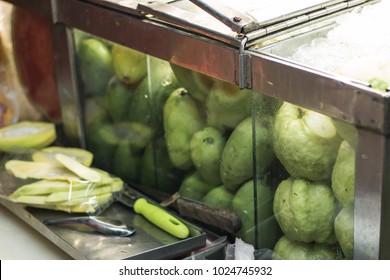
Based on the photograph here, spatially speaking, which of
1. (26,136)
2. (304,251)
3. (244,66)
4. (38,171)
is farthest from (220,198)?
(26,136)

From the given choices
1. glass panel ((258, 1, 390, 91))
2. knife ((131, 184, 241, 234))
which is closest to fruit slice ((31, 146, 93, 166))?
knife ((131, 184, 241, 234))

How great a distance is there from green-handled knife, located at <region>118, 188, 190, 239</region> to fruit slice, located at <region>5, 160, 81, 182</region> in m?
0.13

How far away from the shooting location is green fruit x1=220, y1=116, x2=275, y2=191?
155 centimetres

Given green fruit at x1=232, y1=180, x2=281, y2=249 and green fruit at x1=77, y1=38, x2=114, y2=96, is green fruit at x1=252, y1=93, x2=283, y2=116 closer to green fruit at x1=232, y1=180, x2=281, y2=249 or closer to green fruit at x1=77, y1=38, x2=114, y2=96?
green fruit at x1=232, y1=180, x2=281, y2=249

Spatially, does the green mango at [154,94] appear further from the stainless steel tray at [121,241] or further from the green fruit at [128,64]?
the stainless steel tray at [121,241]

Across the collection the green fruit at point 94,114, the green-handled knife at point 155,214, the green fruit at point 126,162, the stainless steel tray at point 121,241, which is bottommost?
the stainless steel tray at point 121,241

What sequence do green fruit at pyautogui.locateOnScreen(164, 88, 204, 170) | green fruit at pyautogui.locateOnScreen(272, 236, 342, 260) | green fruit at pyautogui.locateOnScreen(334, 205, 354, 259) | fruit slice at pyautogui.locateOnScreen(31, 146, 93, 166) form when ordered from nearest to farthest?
green fruit at pyautogui.locateOnScreen(334, 205, 354, 259) → green fruit at pyautogui.locateOnScreen(272, 236, 342, 260) → green fruit at pyautogui.locateOnScreen(164, 88, 204, 170) → fruit slice at pyautogui.locateOnScreen(31, 146, 93, 166)

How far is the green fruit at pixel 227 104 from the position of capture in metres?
1.60

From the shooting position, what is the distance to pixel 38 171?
6.19 ft

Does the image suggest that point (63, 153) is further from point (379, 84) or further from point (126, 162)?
point (379, 84)

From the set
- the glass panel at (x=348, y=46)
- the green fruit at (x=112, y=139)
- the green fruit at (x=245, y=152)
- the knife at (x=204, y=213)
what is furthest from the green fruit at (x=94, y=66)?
the glass panel at (x=348, y=46)

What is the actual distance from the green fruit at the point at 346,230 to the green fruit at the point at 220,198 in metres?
0.32

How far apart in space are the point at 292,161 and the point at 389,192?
0.23m

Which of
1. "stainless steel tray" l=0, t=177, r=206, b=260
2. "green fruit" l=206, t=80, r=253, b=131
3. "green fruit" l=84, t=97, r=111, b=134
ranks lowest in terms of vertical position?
"stainless steel tray" l=0, t=177, r=206, b=260
